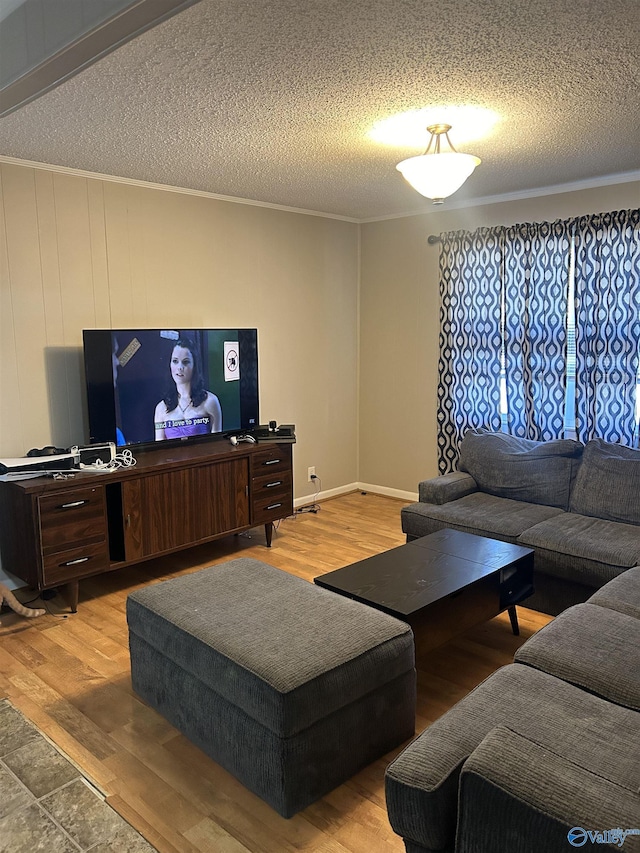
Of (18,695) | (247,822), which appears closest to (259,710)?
(247,822)

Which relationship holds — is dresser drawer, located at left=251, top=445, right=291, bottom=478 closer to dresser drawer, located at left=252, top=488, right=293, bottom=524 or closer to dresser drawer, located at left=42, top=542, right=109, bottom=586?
dresser drawer, located at left=252, top=488, right=293, bottom=524

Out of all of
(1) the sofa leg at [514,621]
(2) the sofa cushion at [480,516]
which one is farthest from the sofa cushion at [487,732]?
(2) the sofa cushion at [480,516]

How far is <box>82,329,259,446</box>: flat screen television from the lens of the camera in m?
3.85

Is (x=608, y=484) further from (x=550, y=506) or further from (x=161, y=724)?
(x=161, y=724)

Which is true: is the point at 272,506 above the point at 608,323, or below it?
below

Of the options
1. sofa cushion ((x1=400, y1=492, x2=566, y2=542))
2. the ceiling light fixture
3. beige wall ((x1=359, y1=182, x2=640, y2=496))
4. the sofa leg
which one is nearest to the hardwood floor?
the sofa leg

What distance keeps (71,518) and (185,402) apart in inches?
44.1

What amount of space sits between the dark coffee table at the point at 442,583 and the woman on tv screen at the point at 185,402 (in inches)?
68.7

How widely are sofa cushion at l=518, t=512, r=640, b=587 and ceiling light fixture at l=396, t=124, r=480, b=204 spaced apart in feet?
5.92

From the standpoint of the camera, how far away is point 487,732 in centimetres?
174

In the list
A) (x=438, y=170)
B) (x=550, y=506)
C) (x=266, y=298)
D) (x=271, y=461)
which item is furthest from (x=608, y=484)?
(x=266, y=298)

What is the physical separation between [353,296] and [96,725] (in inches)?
165

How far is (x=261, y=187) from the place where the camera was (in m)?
4.39

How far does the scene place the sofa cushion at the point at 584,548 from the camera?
312 centimetres
